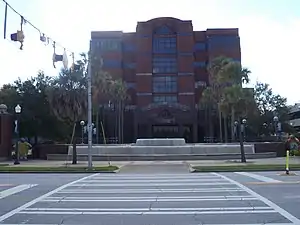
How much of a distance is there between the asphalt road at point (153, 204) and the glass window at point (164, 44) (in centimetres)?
6895

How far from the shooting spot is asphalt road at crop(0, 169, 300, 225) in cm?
990

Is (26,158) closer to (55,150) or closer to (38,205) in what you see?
(55,150)

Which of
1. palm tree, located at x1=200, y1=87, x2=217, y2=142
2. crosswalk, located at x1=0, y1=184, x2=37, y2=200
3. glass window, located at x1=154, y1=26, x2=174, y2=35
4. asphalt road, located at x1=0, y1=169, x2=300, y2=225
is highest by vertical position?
glass window, located at x1=154, y1=26, x2=174, y2=35

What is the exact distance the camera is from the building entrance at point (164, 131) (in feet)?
272

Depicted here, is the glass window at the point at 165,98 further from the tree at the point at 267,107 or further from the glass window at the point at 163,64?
the tree at the point at 267,107

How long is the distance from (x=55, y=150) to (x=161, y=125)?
121 feet

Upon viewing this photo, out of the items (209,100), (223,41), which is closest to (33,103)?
(209,100)

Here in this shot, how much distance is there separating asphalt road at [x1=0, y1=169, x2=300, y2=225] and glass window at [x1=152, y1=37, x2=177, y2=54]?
226 feet

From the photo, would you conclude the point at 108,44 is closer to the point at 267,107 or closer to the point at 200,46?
the point at 200,46

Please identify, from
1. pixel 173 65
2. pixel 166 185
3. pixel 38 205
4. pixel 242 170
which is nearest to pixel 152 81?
pixel 173 65

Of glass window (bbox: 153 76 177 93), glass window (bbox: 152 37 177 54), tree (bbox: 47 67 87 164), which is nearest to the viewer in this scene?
tree (bbox: 47 67 87 164)

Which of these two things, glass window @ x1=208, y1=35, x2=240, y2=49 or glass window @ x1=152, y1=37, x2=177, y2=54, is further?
glass window @ x1=208, y1=35, x2=240, y2=49

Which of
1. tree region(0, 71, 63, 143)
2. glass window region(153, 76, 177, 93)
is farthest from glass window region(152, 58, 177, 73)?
tree region(0, 71, 63, 143)

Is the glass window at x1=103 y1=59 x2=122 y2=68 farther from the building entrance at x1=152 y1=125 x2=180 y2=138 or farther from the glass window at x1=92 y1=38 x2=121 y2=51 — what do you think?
the building entrance at x1=152 y1=125 x2=180 y2=138
